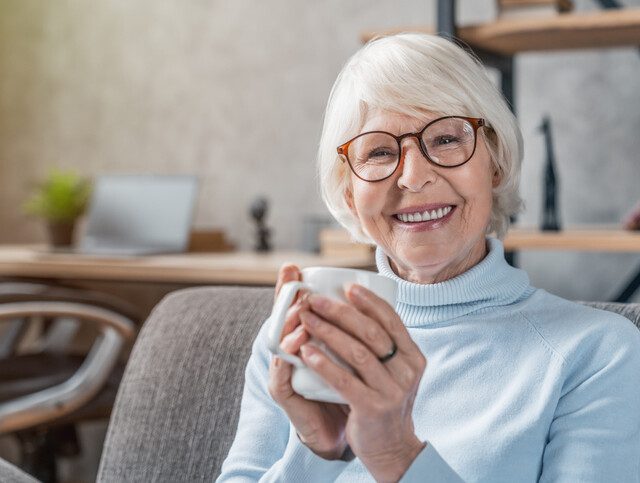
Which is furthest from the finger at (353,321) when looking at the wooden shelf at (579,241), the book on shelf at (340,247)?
the book on shelf at (340,247)

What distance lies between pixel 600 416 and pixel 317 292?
1.14 feet

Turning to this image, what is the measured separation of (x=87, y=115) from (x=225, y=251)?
31.8 inches

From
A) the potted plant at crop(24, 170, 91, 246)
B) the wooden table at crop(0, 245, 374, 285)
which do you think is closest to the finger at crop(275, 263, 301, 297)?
the wooden table at crop(0, 245, 374, 285)

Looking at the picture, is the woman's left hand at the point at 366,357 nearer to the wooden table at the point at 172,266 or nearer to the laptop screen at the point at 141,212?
the wooden table at the point at 172,266

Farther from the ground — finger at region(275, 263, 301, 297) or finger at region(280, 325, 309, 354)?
finger at region(275, 263, 301, 297)

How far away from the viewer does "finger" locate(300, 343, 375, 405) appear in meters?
0.77

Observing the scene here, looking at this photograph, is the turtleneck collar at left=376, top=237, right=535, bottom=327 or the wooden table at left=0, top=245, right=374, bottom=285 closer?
the turtleneck collar at left=376, top=237, right=535, bottom=327

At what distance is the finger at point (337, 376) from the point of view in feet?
2.52

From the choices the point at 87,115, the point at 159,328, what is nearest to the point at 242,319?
the point at 159,328

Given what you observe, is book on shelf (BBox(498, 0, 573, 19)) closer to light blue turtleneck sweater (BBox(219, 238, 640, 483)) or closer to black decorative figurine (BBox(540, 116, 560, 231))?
black decorative figurine (BBox(540, 116, 560, 231))

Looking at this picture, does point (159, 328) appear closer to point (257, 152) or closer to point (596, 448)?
point (596, 448)

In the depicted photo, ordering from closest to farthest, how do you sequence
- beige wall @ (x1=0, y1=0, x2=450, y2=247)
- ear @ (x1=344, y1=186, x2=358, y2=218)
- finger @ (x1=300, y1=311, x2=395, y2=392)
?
finger @ (x1=300, y1=311, x2=395, y2=392) < ear @ (x1=344, y1=186, x2=358, y2=218) < beige wall @ (x1=0, y1=0, x2=450, y2=247)

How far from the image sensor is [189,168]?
3154 millimetres

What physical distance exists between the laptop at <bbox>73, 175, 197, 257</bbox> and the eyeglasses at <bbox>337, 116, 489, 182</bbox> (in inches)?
67.2
